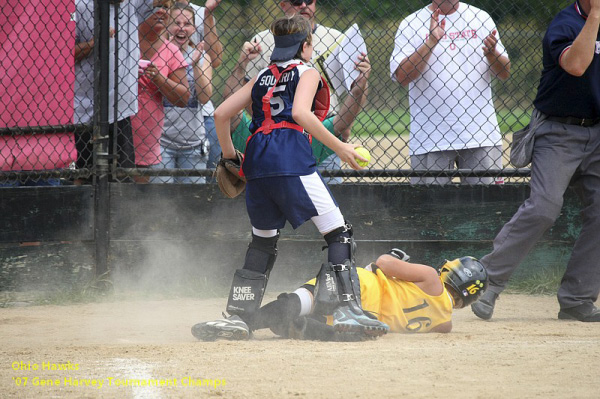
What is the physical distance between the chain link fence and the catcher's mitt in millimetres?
1357

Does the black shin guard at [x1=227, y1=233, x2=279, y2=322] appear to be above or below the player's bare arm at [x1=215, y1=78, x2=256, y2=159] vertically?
below

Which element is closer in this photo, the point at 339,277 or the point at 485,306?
the point at 339,277

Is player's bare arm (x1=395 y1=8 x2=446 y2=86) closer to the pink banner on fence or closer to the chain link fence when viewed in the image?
the chain link fence

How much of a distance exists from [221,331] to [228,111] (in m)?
1.16

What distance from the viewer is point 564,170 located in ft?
15.6

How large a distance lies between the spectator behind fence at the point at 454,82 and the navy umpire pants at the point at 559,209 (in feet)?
3.79

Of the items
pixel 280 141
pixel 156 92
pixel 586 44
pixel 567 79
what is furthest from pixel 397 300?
pixel 156 92

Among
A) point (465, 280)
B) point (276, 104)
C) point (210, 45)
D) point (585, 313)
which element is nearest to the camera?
point (276, 104)

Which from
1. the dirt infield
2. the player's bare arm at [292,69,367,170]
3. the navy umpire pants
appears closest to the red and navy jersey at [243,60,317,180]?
the player's bare arm at [292,69,367,170]

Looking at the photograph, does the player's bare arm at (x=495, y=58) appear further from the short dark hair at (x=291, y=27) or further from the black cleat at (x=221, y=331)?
the black cleat at (x=221, y=331)

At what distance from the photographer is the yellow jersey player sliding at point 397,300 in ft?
13.8

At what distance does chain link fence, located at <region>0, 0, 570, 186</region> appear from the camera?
5797 mm

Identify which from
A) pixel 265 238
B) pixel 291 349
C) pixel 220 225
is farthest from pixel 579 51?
pixel 220 225

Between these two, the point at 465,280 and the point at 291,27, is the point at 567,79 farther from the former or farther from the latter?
the point at 291,27
